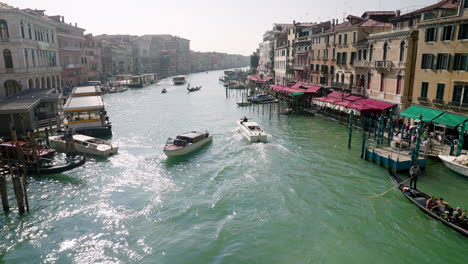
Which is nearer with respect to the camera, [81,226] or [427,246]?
[427,246]

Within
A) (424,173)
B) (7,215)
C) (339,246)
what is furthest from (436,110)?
(7,215)

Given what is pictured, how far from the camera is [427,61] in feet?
88.4

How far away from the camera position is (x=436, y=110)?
2619 cm

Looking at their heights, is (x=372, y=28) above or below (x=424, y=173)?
above

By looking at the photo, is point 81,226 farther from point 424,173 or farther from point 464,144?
point 464,144

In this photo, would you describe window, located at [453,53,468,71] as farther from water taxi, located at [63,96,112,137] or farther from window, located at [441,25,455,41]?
water taxi, located at [63,96,112,137]

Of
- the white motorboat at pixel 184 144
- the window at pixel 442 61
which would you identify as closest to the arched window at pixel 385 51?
the window at pixel 442 61

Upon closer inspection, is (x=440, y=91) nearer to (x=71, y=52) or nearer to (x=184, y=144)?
(x=184, y=144)

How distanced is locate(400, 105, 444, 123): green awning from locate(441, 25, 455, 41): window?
544 cm

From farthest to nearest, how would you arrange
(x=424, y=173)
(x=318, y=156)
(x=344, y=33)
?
(x=344, y=33), (x=318, y=156), (x=424, y=173)

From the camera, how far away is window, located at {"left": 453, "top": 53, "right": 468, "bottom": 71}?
2375cm

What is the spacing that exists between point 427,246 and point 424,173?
8793mm

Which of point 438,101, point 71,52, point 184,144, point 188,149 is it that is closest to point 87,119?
point 184,144

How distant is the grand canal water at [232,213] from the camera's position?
14031mm
